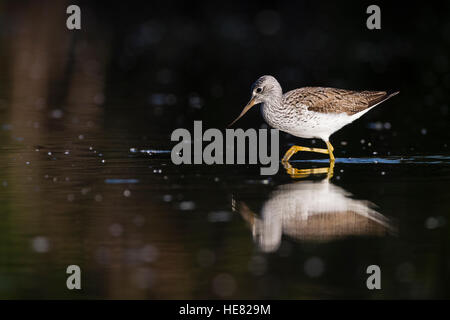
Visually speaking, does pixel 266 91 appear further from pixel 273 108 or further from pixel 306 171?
pixel 306 171

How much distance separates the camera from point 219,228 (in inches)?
439

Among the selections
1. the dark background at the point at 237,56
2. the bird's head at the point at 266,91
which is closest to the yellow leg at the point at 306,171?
the bird's head at the point at 266,91

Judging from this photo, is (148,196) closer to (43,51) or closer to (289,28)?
(43,51)

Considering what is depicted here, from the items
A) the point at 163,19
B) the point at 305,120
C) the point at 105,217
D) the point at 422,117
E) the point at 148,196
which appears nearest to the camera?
the point at 105,217

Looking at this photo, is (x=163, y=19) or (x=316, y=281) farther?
→ (x=163, y=19)

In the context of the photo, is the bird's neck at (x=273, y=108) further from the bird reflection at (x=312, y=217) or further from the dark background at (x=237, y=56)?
the bird reflection at (x=312, y=217)

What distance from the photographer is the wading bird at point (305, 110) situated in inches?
621

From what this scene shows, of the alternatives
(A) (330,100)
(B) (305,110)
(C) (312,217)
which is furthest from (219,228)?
(A) (330,100)

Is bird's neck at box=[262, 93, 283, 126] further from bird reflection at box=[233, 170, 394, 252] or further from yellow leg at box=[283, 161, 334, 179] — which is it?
bird reflection at box=[233, 170, 394, 252]
